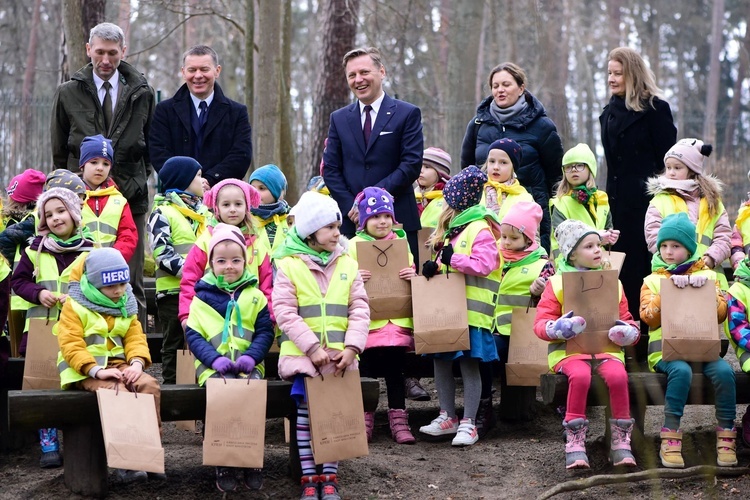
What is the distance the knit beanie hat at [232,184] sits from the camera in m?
6.39

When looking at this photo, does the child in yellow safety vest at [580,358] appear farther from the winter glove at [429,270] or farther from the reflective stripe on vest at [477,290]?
the winter glove at [429,270]

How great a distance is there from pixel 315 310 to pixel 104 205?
6.82 feet

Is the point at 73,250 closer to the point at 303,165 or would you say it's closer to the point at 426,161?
the point at 426,161

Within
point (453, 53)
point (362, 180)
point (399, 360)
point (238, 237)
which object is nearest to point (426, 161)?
point (362, 180)

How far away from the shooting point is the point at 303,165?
19141 mm

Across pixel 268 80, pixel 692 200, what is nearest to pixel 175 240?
pixel 692 200

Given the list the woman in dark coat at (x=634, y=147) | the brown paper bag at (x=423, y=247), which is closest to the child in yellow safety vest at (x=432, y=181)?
the brown paper bag at (x=423, y=247)

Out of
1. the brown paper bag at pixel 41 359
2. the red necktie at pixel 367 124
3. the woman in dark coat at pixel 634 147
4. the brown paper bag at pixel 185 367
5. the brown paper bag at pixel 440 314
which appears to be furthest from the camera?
the woman in dark coat at pixel 634 147

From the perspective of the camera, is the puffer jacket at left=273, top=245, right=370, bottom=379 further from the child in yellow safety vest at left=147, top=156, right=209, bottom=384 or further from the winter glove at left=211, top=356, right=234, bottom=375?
the child in yellow safety vest at left=147, top=156, right=209, bottom=384

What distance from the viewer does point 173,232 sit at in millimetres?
6809

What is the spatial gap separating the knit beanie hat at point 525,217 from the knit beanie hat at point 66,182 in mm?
2891

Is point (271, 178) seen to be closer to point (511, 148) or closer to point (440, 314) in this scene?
point (440, 314)

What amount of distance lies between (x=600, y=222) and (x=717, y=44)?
27264 millimetres

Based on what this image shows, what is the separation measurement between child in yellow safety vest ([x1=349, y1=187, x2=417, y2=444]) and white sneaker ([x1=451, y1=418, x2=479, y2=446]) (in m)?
0.31
